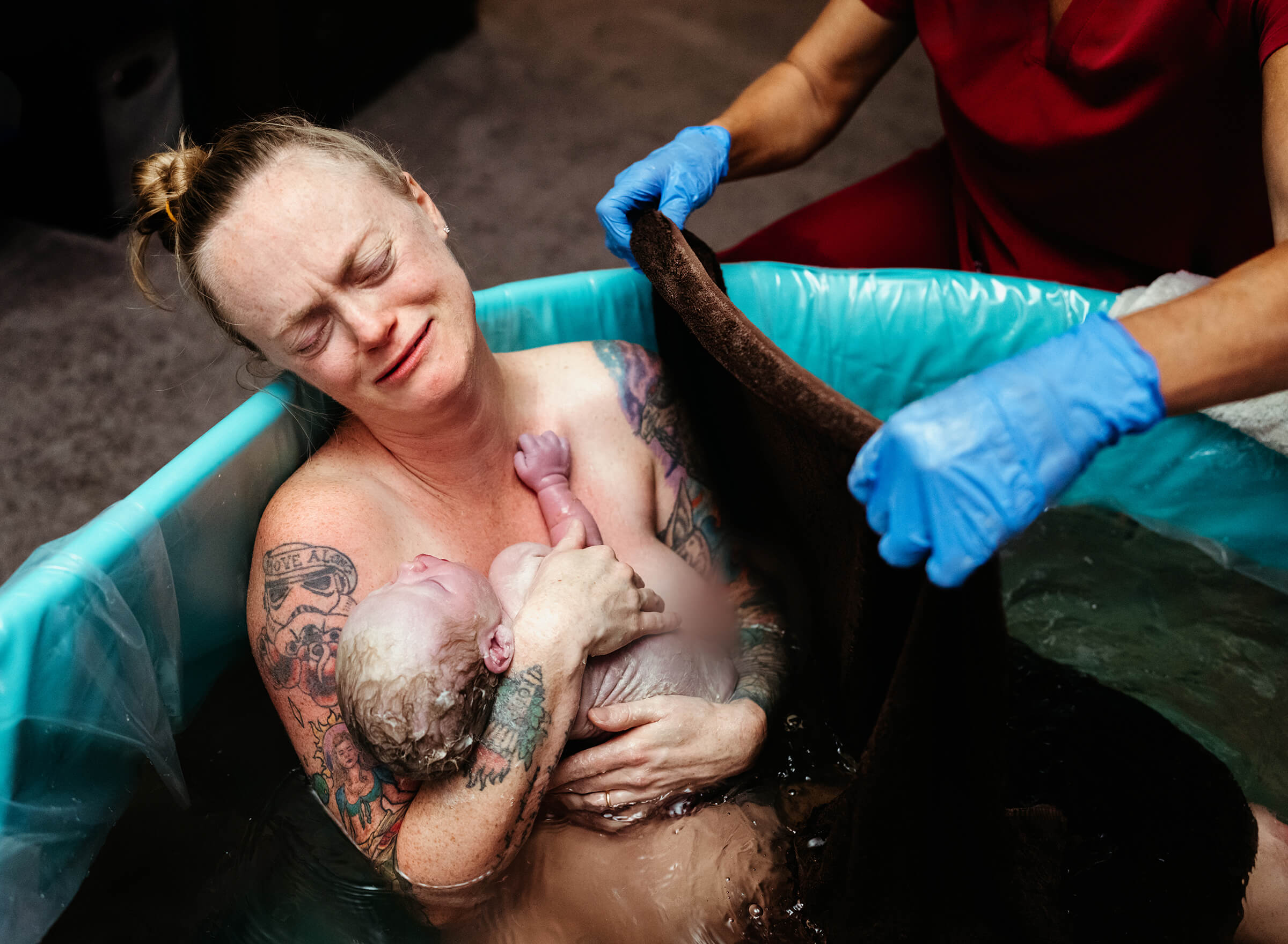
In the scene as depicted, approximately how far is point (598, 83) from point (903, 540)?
3.46 meters

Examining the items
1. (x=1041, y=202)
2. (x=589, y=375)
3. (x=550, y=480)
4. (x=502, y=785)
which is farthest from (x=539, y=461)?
(x=1041, y=202)

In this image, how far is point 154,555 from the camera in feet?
4.78

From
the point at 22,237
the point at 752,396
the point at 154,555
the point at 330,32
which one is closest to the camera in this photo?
the point at 154,555

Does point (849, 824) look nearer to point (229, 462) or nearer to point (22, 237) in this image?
point (229, 462)

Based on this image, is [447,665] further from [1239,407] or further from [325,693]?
[1239,407]

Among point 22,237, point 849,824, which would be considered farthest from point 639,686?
point 22,237

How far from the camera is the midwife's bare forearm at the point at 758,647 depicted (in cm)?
164

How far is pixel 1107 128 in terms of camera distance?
169cm

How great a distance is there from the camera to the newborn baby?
48.3 inches

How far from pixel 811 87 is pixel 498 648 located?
1.34 meters

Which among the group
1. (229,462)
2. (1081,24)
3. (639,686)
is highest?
(1081,24)

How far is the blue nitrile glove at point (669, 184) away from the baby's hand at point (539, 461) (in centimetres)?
38

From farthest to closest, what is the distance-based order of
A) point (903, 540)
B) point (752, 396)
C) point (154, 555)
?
1. point (752, 396)
2. point (154, 555)
3. point (903, 540)

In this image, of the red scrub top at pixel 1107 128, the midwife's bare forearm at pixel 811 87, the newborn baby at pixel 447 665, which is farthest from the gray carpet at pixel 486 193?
the red scrub top at pixel 1107 128
